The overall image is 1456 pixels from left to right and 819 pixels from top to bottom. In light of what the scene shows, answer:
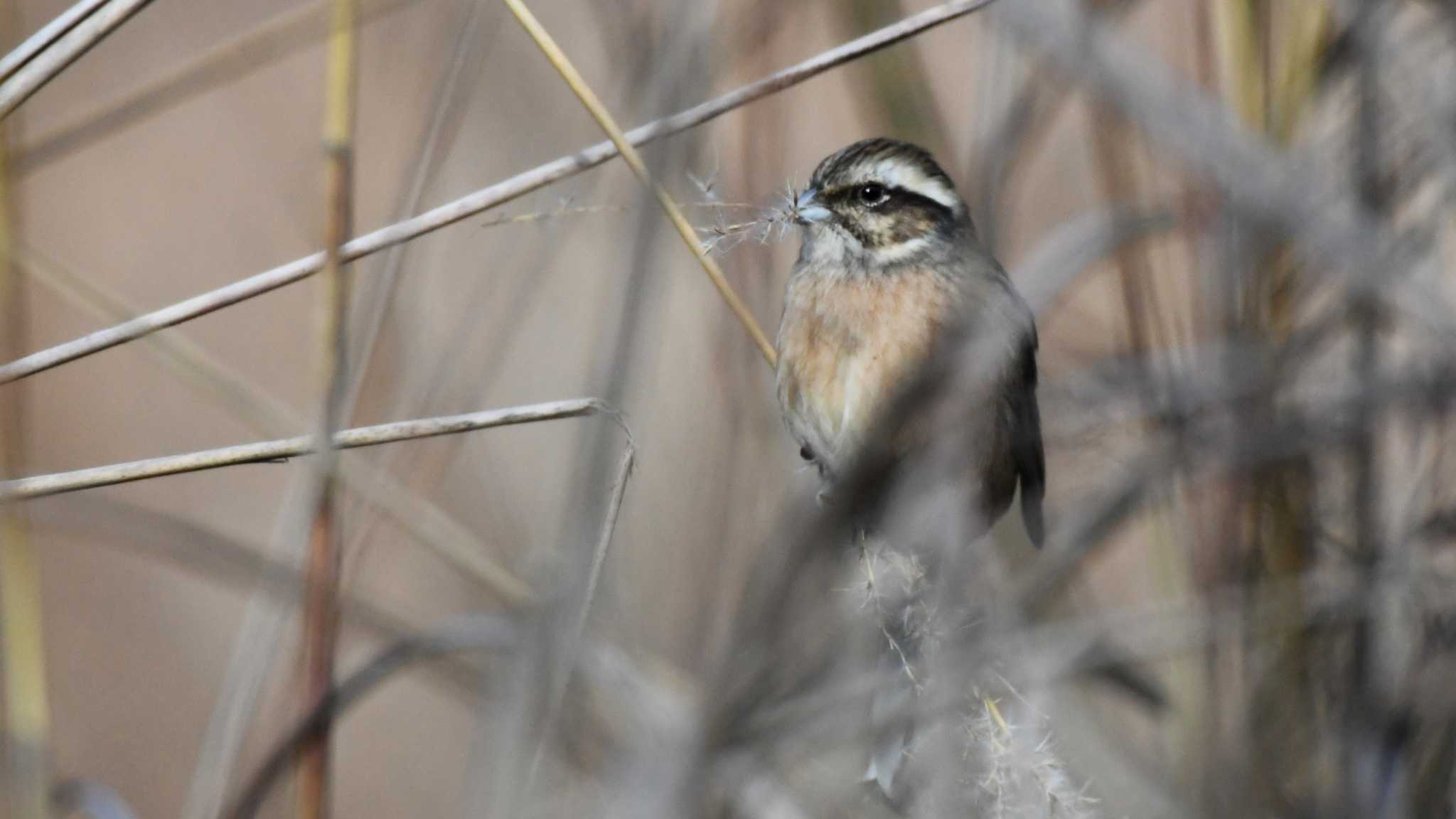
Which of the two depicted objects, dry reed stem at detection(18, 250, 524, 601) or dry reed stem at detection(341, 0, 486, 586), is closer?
dry reed stem at detection(341, 0, 486, 586)

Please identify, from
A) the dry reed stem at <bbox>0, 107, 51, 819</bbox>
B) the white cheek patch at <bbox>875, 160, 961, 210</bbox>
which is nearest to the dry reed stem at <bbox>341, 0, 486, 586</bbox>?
the dry reed stem at <bbox>0, 107, 51, 819</bbox>

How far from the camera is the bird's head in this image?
266 centimetres

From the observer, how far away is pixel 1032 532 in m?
2.64

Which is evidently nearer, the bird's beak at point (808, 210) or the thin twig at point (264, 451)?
the thin twig at point (264, 451)

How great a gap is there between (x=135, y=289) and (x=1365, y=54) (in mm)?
4419

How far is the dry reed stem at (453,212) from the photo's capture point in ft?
5.08

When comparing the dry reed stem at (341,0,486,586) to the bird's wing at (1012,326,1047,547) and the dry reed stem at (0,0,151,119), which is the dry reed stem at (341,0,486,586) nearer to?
the dry reed stem at (0,0,151,119)

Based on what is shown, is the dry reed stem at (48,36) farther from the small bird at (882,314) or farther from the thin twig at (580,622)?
the small bird at (882,314)

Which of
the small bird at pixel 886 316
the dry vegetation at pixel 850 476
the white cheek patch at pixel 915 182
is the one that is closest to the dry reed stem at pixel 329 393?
the dry vegetation at pixel 850 476

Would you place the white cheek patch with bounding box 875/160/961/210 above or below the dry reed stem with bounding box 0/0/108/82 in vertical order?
below

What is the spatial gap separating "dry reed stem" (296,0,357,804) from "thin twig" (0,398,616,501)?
0.04 m

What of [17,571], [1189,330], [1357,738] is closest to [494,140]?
[1189,330]

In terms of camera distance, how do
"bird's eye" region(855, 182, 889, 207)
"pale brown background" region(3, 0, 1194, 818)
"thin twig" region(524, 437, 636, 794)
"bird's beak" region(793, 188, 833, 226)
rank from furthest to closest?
1. "bird's eye" region(855, 182, 889, 207)
2. "bird's beak" region(793, 188, 833, 226)
3. "pale brown background" region(3, 0, 1194, 818)
4. "thin twig" region(524, 437, 636, 794)

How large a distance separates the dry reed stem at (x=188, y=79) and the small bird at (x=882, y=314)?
2.94 feet
